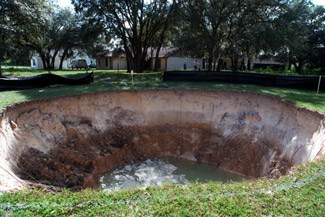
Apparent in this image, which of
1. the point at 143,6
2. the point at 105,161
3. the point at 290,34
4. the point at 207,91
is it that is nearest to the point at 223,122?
the point at 207,91

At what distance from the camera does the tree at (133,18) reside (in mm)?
21250

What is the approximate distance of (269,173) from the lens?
27.1ft

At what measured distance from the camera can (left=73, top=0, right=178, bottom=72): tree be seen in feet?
69.7

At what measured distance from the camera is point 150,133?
37.5 ft

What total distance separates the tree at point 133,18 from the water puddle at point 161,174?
43.5 ft

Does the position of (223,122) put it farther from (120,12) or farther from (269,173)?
(120,12)

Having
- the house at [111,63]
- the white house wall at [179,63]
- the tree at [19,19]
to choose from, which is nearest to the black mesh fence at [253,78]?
the tree at [19,19]

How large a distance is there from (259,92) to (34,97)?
9.28 meters

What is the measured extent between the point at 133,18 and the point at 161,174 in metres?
17.1

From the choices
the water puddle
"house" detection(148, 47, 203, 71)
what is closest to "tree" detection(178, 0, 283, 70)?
the water puddle

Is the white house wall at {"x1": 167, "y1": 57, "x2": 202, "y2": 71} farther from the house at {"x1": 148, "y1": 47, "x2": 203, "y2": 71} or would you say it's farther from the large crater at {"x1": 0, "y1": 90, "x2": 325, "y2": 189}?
the large crater at {"x1": 0, "y1": 90, "x2": 325, "y2": 189}

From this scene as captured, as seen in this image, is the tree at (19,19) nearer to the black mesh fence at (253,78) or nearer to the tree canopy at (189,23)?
the tree canopy at (189,23)

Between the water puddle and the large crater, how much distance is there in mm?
342

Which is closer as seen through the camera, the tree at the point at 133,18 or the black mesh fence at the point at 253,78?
the black mesh fence at the point at 253,78
